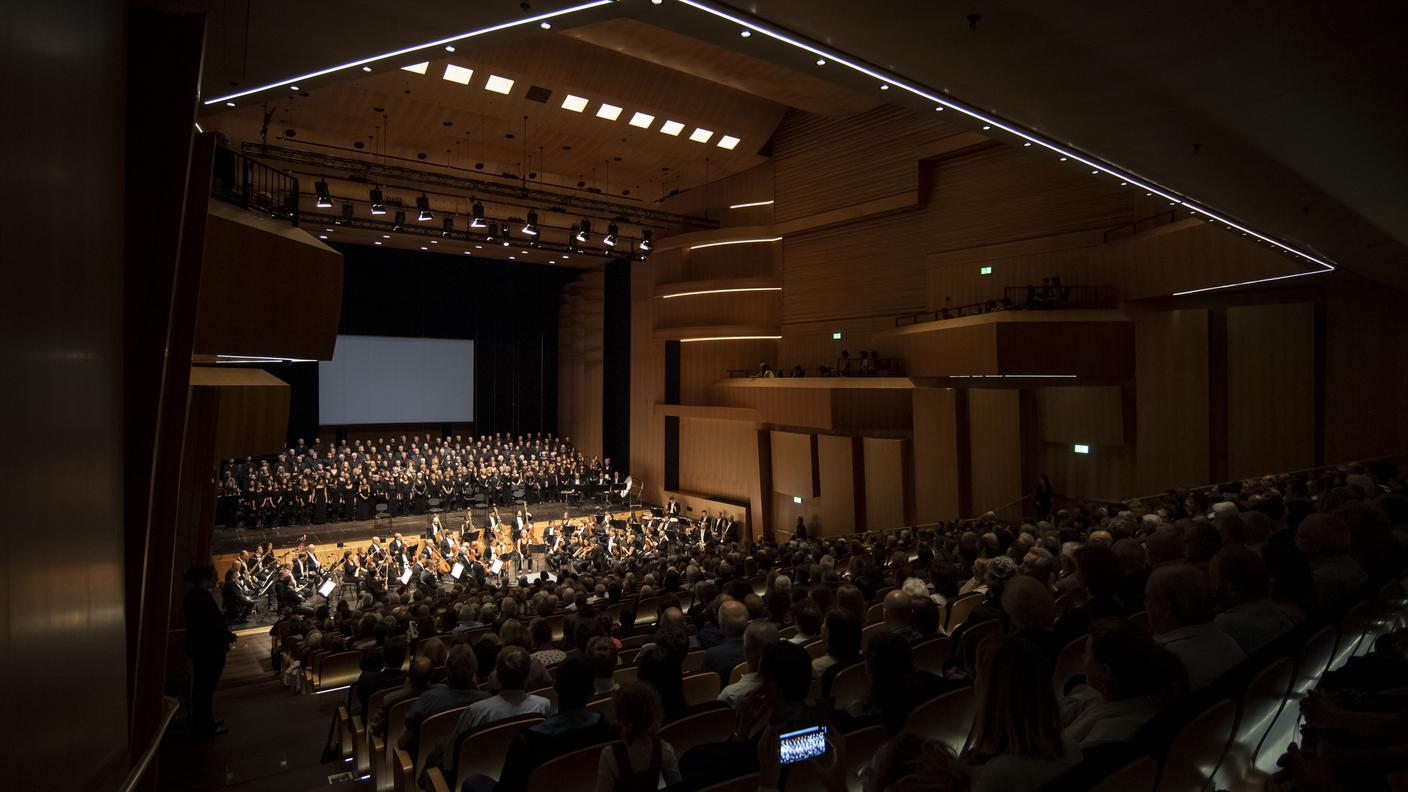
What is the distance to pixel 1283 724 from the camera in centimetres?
261

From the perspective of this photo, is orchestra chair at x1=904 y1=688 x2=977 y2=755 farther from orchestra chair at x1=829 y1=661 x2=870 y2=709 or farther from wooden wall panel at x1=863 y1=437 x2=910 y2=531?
wooden wall panel at x1=863 y1=437 x2=910 y2=531

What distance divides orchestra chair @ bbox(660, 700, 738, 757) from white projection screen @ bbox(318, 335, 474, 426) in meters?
Result: 22.6

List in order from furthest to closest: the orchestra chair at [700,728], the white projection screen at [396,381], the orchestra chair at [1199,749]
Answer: the white projection screen at [396,381], the orchestra chair at [700,728], the orchestra chair at [1199,749]

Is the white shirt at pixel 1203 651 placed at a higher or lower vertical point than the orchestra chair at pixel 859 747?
higher

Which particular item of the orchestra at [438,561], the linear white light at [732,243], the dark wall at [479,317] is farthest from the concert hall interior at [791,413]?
the dark wall at [479,317]

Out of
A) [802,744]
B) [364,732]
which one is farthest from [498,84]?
[802,744]

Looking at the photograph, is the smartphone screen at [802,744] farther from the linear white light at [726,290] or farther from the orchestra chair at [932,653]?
the linear white light at [726,290]

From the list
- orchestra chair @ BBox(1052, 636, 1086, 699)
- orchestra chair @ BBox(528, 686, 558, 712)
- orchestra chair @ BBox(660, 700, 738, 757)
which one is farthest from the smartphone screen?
orchestra chair @ BBox(528, 686, 558, 712)

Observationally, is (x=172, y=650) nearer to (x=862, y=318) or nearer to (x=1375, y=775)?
(x=1375, y=775)

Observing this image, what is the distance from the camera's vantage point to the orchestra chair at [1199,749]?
6.18 feet

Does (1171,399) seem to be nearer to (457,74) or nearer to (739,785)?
(739,785)

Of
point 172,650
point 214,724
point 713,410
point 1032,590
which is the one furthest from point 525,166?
point 1032,590

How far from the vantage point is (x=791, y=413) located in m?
17.6

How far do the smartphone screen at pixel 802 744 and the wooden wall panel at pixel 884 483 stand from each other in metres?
13.0
